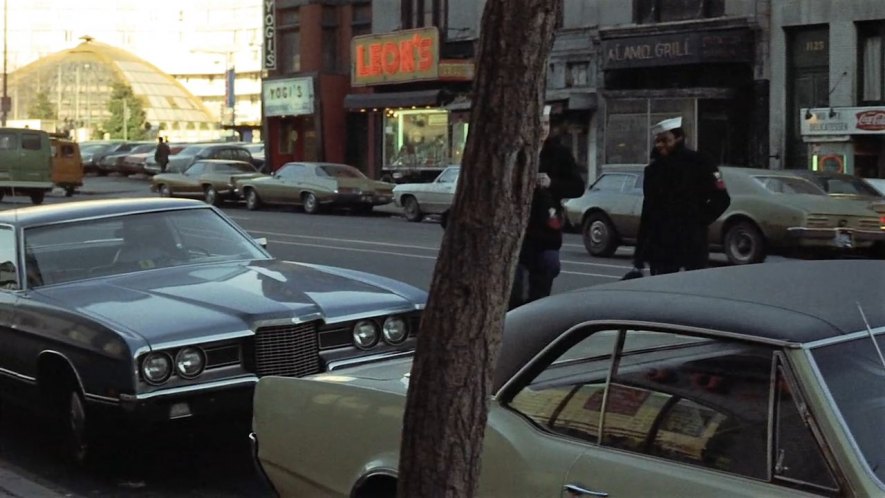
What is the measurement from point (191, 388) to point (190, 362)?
141mm

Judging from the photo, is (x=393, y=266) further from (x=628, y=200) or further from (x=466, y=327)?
(x=466, y=327)

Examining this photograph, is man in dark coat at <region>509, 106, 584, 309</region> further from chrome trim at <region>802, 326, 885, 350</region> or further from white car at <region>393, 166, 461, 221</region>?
white car at <region>393, 166, 461, 221</region>

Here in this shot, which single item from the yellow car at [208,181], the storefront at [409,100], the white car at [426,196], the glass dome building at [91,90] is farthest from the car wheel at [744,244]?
the glass dome building at [91,90]

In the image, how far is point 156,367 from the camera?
670 cm

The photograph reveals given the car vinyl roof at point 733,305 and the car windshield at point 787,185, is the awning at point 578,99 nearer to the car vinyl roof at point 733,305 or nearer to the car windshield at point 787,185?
the car windshield at point 787,185

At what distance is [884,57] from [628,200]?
1007 centimetres

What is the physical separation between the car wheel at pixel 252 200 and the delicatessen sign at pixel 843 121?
44.4 ft

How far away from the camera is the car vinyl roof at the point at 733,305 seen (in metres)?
3.66

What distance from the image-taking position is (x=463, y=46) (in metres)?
37.9

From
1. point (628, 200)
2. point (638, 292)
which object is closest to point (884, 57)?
point (628, 200)

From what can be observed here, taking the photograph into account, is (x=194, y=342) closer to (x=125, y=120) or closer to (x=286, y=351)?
(x=286, y=351)

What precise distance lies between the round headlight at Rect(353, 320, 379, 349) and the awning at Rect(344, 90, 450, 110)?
3025cm

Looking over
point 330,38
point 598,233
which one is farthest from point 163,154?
point 598,233

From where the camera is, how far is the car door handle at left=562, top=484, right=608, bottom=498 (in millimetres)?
3836
